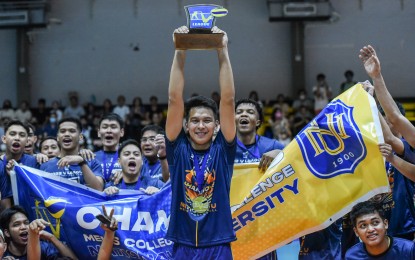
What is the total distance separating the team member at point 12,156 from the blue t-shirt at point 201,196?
9.82 ft

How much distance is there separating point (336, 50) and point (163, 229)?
13.8 metres

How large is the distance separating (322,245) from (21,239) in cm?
284

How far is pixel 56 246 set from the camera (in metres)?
6.92

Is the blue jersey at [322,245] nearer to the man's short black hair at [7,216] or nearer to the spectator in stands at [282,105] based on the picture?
the man's short black hair at [7,216]

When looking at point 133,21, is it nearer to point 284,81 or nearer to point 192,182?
point 284,81

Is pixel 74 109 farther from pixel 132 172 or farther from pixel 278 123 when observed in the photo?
pixel 132 172

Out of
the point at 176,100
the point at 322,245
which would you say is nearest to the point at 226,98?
the point at 176,100

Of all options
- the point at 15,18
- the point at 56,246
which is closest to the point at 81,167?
the point at 56,246

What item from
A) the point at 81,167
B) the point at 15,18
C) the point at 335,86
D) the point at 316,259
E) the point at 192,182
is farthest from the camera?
the point at 335,86

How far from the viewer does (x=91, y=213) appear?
692cm

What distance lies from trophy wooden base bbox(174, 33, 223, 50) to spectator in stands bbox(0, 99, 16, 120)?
45.8 feet

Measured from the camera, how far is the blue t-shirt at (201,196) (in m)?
5.04

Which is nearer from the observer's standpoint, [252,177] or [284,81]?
[252,177]

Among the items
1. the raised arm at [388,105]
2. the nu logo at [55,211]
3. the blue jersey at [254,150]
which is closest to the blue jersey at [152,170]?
the nu logo at [55,211]
